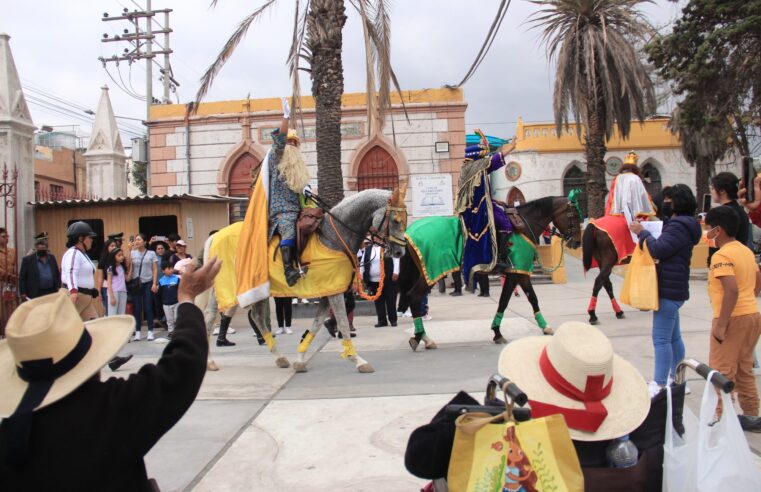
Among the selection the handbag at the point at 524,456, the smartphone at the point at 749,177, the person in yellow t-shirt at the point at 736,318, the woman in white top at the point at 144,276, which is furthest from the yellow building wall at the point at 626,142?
the handbag at the point at 524,456

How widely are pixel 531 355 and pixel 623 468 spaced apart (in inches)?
20.7

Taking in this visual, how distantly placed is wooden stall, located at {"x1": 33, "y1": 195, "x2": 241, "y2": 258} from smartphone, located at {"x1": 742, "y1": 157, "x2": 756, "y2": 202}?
33.7 ft

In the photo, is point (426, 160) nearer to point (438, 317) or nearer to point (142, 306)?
point (438, 317)

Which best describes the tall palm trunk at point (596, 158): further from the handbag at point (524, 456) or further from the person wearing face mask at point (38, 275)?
the handbag at point (524, 456)

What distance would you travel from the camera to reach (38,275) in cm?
802

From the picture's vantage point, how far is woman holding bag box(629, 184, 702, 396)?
4906 millimetres

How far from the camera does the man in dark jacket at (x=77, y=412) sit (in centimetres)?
193

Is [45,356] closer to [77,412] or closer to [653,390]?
[77,412]

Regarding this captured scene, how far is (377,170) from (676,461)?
1905 cm

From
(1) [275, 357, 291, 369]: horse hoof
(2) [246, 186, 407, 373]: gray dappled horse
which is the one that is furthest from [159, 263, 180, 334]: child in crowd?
(2) [246, 186, 407, 373]: gray dappled horse

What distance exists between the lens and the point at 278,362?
7.84 meters

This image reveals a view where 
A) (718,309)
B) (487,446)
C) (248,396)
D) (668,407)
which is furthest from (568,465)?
(248,396)

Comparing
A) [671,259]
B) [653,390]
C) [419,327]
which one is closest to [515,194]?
[419,327]

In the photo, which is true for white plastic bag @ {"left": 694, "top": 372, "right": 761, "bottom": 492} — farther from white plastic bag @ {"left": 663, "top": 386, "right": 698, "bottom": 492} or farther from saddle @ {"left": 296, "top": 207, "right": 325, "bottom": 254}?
saddle @ {"left": 296, "top": 207, "right": 325, "bottom": 254}
